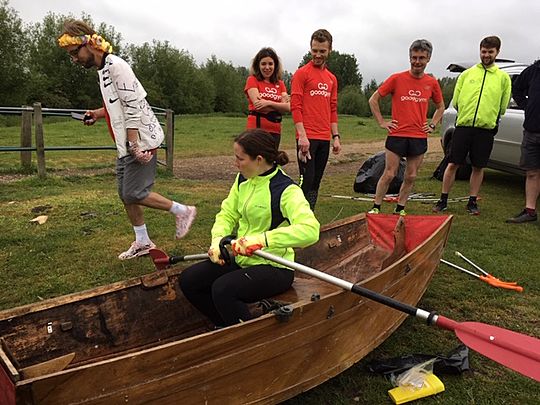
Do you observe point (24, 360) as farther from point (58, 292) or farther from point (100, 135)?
point (100, 135)

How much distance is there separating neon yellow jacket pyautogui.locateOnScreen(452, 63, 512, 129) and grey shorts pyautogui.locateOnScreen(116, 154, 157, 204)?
435 cm

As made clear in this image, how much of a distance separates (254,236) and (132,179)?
2.05 metres

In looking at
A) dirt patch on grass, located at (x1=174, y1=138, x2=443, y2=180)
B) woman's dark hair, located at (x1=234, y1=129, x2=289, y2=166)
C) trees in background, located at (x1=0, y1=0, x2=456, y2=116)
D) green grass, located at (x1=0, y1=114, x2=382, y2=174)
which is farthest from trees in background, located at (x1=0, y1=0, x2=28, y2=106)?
woman's dark hair, located at (x1=234, y1=129, x2=289, y2=166)

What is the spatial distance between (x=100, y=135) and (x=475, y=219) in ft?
48.6

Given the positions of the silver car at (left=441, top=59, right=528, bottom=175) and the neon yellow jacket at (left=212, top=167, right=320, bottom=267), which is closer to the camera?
the neon yellow jacket at (left=212, top=167, right=320, bottom=267)

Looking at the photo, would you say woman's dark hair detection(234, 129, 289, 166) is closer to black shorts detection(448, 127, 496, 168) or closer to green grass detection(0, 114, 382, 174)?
black shorts detection(448, 127, 496, 168)

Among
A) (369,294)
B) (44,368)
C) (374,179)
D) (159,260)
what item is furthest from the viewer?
(374,179)

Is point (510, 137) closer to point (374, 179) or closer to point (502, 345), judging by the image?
point (374, 179)

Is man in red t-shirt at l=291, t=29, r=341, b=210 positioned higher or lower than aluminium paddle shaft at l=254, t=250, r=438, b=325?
higher

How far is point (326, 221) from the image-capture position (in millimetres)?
6582

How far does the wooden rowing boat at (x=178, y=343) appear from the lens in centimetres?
210

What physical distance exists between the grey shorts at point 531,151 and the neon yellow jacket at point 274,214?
475 centimetres

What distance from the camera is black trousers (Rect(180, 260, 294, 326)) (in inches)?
114

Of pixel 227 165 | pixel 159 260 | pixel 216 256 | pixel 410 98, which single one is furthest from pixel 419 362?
pixel 227 165
